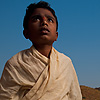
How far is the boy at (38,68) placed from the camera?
3.30m

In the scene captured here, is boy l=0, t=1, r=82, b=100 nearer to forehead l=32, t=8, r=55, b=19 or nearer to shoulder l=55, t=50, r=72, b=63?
forehead l=32, t=8, r=55, b=19

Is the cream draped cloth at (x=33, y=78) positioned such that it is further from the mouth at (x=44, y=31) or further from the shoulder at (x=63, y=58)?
the mouth at (x=44, y=31)

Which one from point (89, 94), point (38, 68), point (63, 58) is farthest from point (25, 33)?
point (89, 94)

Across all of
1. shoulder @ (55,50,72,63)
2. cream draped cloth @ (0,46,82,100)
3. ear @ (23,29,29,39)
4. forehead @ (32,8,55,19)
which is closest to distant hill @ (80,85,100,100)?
shoulder @ (55,50,72,63)

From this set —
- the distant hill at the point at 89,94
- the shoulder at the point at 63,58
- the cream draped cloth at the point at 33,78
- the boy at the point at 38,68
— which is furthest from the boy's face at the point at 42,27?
the distant hill at the point at 89,94

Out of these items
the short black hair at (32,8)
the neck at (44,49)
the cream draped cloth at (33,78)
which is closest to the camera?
the cream draped cloth at (33,78)

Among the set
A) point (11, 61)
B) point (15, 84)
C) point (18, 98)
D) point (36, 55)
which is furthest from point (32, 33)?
point (18, 98)

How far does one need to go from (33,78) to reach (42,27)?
0.84 metres

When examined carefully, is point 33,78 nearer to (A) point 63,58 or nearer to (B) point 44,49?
(B) point 44,49

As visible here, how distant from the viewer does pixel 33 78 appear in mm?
3303

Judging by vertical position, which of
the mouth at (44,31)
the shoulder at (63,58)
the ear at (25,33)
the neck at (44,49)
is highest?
the ear at (25,33)

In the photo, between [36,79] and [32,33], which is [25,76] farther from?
[32,33]

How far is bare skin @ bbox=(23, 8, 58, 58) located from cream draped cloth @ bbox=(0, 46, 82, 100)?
0.40 feet

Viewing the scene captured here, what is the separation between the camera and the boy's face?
3.38 meters
